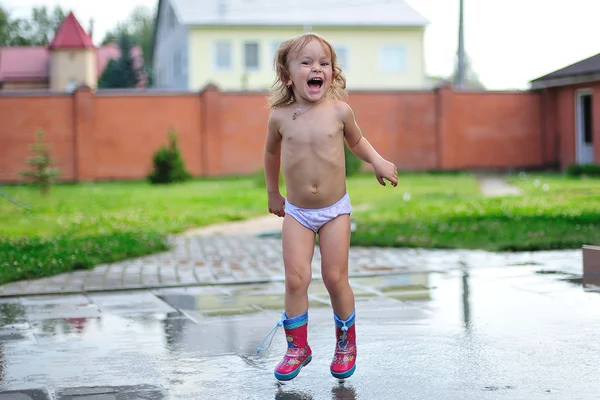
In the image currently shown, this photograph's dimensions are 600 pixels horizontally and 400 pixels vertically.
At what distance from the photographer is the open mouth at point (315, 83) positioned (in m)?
5.06

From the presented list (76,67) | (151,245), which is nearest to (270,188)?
(151,245)

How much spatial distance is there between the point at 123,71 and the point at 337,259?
5694 cm

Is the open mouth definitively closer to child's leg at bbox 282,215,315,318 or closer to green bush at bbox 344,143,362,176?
child's leg at bbox 282,215,315,318

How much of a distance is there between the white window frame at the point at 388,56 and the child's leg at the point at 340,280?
133 feet

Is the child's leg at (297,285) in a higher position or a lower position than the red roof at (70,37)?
lower

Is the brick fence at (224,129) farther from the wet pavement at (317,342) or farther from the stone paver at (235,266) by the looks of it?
the wet pavement at (317,342)

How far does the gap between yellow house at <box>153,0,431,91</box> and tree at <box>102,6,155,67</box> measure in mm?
43712

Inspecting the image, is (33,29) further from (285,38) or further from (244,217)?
(244,217)

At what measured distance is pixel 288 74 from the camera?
5172 mm

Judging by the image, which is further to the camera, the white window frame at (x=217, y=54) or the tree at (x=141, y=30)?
the tree at (x=141, y=30)

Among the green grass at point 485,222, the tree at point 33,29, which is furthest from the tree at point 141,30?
the green grass at point 485,222

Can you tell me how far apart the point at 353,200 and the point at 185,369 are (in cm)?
1449

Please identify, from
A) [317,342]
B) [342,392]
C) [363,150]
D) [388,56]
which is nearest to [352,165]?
[388,56]

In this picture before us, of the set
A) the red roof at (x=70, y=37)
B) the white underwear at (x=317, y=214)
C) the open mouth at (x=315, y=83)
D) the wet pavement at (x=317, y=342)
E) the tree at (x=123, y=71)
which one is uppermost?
the red roof at (x=70, y=37)
